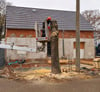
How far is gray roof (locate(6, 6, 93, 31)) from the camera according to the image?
47.6 ft

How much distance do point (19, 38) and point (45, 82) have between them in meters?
8.12

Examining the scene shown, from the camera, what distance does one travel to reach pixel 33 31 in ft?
46.5

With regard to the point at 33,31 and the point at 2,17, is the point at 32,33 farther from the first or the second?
the point at 2,17

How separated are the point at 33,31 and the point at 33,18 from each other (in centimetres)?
267

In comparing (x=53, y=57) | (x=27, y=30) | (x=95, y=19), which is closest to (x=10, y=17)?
(x=27, y=30)

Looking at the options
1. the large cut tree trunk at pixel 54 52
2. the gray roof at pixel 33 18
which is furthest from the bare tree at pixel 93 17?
the large cut tree trunk at pixel 54 52

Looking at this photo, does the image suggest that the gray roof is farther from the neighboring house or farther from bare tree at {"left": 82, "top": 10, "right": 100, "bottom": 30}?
bare tree at {"left": 82, "top": 10, "right": 100, "bottom": 30}

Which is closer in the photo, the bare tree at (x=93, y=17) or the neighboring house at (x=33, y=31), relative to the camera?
the neighboring house at (x=33, y=31)

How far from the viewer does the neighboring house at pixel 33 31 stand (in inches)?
536

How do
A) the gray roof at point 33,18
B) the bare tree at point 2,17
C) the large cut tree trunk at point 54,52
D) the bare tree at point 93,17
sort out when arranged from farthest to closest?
the bare tree at point 93,17 → the bare tree at point 2,17 → the gray roof at point 33,18 → the large cut tree trunk at point 54,52

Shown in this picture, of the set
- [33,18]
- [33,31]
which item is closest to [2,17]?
[33,18]

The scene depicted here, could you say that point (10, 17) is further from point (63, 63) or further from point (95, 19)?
point (95, 19)

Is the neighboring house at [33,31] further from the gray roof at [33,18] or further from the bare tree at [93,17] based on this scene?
the bare tree at [93,17]

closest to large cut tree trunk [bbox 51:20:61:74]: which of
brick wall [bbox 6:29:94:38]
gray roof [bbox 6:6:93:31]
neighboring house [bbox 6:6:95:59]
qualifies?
neighboring house [bbox 6:6:95:59]
